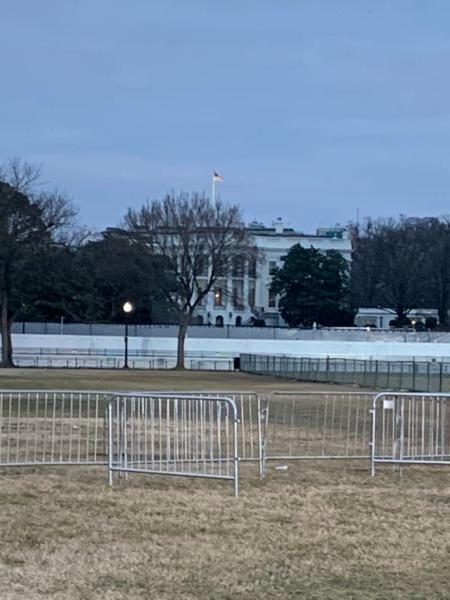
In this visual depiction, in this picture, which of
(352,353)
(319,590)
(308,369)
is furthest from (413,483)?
(352,353)

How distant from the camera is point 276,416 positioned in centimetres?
2300

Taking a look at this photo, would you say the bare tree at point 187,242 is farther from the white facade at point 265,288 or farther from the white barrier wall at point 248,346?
the white facade at point 265,288

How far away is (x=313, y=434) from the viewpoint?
60.9 ft

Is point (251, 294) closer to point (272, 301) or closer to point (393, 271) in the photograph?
point (272, 301)

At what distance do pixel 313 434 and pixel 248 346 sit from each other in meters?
57.9

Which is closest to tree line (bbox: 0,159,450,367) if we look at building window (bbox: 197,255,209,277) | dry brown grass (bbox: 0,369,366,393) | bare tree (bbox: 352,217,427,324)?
building window (bbox: 197,255,209,277)

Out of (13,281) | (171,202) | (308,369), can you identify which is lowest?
(308,369)

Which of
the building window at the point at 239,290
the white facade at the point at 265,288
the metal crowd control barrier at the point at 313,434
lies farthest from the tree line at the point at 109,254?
the metal crowd control barrier at the point at 313,434

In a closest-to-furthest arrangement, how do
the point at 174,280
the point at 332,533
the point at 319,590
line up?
1. the point at 319,590
2. the point at 332,533
3. the point at 174,280

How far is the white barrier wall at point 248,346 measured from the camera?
7412cm

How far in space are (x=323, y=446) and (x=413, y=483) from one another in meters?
3.37

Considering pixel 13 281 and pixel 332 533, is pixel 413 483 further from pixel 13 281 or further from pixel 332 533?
pixel 13 281

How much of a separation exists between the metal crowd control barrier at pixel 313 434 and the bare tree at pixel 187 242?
43.9 meters

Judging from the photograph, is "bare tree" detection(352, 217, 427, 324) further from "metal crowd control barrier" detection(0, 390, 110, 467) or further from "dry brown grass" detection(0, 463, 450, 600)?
"dry brown grass" detection(0, 463, 450, 600)
